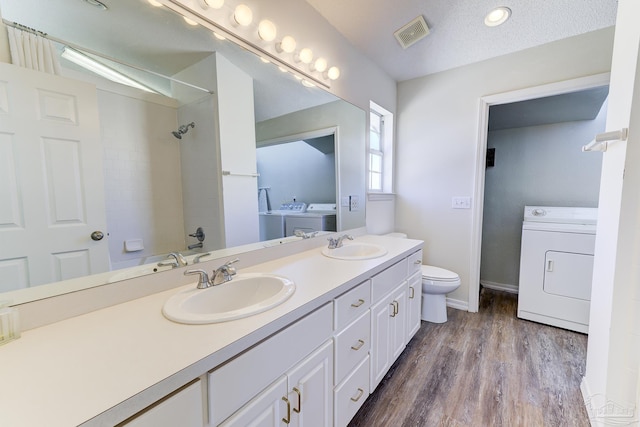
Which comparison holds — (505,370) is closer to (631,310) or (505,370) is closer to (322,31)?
(631,310)

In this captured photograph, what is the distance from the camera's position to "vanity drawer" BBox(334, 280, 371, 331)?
1.04 m

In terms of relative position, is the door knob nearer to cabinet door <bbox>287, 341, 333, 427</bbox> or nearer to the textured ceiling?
cabinet door <bbox>287, 341, 333, 427</bbox>

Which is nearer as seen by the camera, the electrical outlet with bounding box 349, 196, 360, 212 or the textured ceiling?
the textured ceiling

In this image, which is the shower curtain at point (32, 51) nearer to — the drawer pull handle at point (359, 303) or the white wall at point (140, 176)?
the white wall at point (140, 176)

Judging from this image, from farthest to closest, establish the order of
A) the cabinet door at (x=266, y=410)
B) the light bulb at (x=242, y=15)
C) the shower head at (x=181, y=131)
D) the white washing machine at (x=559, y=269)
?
the white washing machine at (x=559, y=269) → the light bulb at (x=242, y=15) → the shower head at (x=181, y=131) → the cabinet door at (x=266, y=410)

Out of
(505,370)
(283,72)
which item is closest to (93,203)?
(283,72)

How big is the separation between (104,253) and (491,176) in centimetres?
352

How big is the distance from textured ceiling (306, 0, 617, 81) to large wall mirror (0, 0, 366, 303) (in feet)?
2.34

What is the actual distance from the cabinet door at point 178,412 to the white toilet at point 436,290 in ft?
6.60

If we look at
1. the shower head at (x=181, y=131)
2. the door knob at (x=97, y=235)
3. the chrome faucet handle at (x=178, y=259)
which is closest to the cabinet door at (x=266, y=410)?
the chrome faucet handle at (x=178, y=259)

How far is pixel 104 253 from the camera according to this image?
0.90 metres

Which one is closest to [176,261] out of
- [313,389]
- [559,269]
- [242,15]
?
[313,389]

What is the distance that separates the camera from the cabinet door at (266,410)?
677mm

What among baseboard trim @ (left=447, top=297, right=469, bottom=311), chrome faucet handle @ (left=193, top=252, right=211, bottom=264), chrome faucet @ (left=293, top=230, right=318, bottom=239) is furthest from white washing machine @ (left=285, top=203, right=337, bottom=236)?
baseboard trim @ (left=447, top=297, right=469, bottom=311)
